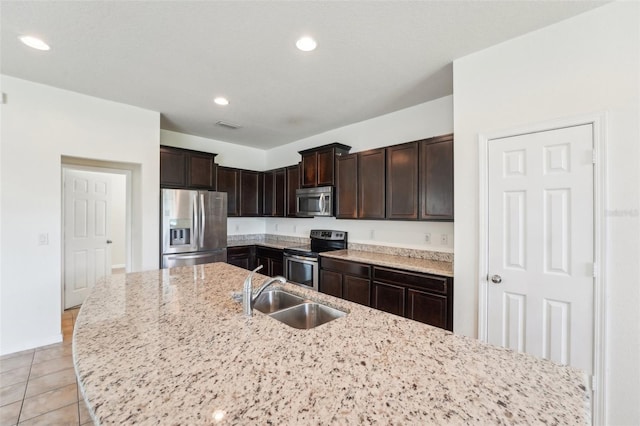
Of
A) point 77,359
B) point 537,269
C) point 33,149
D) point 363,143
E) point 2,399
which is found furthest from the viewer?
point 363,143

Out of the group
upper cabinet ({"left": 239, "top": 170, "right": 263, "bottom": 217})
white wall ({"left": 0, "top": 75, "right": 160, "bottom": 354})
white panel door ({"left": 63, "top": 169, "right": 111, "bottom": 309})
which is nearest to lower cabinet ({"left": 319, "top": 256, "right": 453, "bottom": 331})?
upper cabinet ({"left": 239, "top": 170, "right": 263, "bottom": 217})

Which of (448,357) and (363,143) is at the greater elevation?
(363,143)

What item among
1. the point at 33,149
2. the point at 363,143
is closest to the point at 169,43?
the point at 33,149

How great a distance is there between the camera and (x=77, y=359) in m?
1.00

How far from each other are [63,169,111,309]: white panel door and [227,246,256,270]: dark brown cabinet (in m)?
1.96

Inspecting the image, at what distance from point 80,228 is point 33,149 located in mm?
1689

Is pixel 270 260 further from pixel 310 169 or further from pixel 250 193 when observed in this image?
pixel 310 169

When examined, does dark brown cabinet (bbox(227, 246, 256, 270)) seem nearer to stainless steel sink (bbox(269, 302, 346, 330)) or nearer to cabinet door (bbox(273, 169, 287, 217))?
cabinet door (bbox(273, 169, 287, 217))

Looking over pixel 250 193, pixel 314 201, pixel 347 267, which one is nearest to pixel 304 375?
pixel 347 267

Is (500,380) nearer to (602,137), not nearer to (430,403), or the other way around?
(430,403)

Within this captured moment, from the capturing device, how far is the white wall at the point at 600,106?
159 cm

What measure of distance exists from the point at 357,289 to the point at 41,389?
2.93 metres

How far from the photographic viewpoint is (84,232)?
411cm

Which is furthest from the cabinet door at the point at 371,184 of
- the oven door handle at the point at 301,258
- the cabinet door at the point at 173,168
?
the cabinet door at the point at 173,168
